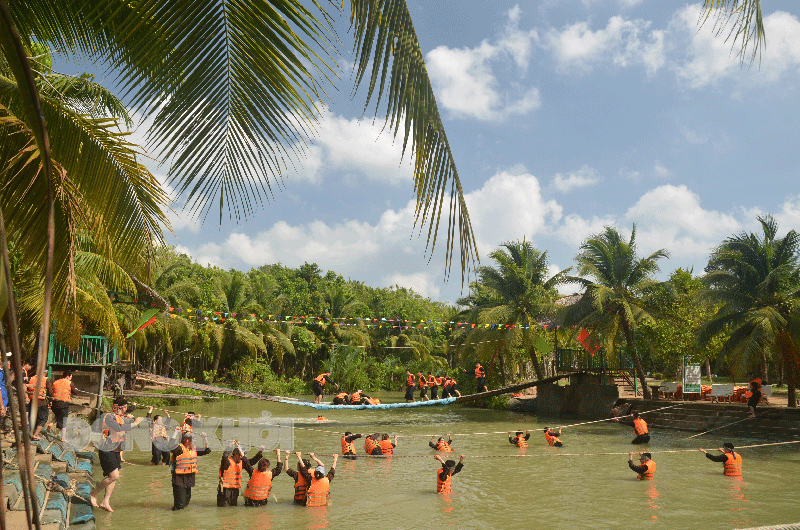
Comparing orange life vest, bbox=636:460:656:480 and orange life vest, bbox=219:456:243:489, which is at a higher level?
orange life vest, bbox=219:456:243:489

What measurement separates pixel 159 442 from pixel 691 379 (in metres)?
16.0

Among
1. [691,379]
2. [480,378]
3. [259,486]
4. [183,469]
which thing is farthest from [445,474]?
[480,378]

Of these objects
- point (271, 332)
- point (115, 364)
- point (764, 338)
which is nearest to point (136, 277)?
point (115, 364)

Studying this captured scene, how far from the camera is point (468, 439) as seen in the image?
1848 cm

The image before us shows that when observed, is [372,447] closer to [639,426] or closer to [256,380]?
[639,426]

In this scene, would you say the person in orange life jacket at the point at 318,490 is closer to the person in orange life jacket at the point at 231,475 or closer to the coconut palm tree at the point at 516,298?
the person in orange life jacket at the point at 231,475

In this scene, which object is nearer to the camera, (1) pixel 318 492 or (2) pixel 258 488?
(2) pixel 258 488

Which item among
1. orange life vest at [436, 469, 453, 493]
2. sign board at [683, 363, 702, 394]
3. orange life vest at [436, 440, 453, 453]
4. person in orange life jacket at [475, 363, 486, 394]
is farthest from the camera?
person in orange life jacket at [475, 363, 486, 394]

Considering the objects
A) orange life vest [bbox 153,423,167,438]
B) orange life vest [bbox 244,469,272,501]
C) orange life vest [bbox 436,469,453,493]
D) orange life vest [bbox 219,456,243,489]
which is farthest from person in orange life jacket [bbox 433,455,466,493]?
orange life vest [bbox 153,423,167,438]

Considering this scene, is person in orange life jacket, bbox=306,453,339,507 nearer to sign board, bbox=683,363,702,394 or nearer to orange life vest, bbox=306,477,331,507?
orange life vest, bbox=306,477,331,507

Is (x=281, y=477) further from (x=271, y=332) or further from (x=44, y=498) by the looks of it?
(x=271, y=332)

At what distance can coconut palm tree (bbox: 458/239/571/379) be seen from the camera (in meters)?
25.7

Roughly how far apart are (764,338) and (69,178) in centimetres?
1865

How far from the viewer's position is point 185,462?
9.05 m
